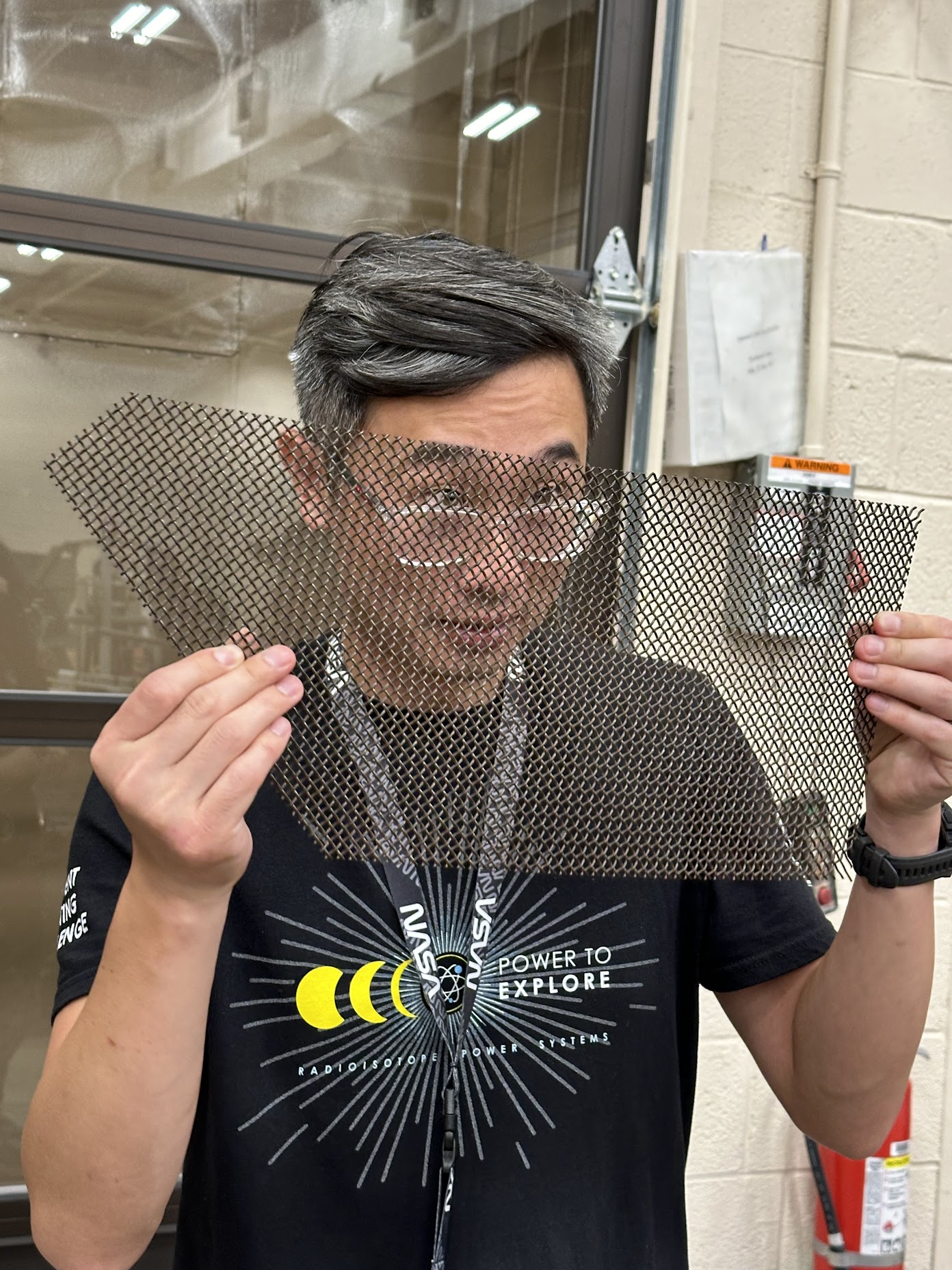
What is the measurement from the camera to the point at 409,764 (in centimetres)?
83

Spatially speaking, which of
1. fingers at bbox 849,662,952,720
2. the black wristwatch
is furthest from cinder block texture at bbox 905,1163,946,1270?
fingers at bbox 849,662,952,720

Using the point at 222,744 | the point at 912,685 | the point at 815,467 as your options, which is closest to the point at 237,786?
the point at 222,744

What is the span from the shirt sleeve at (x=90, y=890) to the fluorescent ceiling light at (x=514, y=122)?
4.13 feet

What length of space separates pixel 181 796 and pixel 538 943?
405 mm

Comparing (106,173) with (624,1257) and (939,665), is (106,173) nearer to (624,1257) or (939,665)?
(939,665)

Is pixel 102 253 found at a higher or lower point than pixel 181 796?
higher

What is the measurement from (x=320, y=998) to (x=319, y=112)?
1302 millimetres

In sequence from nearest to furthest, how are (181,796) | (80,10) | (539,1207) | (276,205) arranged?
(181,796) < (539,1207) < (80,10) < (276,205)

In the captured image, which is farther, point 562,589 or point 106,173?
point 106,173

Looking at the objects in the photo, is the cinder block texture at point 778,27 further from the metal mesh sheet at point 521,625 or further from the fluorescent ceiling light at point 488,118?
the metal mesh sheet at point 521,625

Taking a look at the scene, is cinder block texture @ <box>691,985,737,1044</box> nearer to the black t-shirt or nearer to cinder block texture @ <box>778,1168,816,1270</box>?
cinder block texture @ <box>778,1168,816,1270</box>

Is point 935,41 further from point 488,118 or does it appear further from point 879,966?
point 879,966

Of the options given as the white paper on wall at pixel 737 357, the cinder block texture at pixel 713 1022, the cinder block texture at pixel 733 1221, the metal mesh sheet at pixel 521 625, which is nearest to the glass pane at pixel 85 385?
the white paper on wall at pixel 737 357

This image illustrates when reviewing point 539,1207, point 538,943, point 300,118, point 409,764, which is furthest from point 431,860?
point 300,118
